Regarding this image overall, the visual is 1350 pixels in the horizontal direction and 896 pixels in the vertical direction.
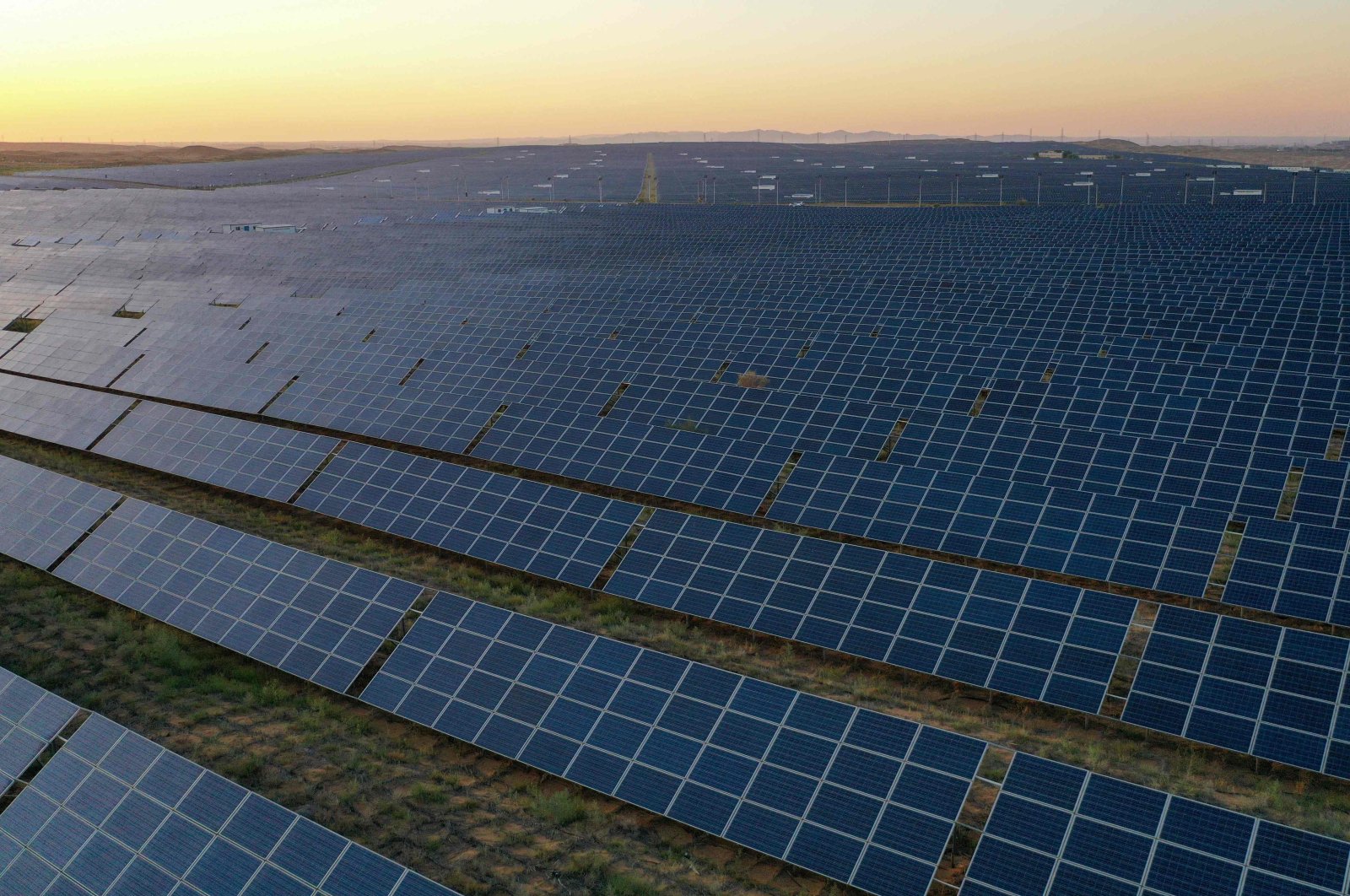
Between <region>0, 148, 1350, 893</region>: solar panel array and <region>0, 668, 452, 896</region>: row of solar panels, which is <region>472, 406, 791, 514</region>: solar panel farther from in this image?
<region>0, 668, 452, 896</region>: row of solar panels

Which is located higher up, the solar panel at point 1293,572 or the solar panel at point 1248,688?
the solar panel at point 1293,572

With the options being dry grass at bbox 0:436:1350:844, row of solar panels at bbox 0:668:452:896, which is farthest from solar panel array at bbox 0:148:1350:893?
row of solar panels at bbox 0:668:452:896

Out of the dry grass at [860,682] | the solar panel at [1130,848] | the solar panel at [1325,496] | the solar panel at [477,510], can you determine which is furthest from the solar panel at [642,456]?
the solar panel at [1325,496]

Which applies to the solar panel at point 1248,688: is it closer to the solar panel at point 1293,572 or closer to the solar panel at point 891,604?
the solar panel at point 891,604

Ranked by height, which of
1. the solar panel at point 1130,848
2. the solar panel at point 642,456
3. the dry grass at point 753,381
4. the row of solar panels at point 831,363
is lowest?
the solar panel at point 1130,848

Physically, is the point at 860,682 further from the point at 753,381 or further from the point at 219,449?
the point at 219,449

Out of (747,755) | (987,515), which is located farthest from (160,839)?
(987,515)
